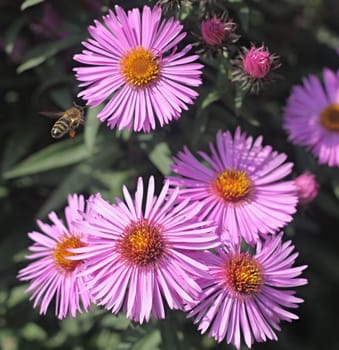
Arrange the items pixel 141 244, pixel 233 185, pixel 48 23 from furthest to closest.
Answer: pixel 48 23 → pixel 233 185 → pixel 141 244

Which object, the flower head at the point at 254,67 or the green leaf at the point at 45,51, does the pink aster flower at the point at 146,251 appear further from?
the green leaf at the point at 45,51

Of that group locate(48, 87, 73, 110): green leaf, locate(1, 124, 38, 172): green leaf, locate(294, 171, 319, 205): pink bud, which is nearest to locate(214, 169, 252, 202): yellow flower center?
locate(294, 171, 319, 205): pink bud

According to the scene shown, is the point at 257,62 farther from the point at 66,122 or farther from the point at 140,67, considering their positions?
the point at 66,122

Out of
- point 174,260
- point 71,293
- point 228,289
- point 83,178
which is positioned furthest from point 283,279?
point 83,178

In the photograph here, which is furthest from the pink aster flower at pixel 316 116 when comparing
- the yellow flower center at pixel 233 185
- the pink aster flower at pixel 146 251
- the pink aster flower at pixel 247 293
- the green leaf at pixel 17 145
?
the green leaf at pixel 17 145

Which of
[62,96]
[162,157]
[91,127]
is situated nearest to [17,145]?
[62,96]

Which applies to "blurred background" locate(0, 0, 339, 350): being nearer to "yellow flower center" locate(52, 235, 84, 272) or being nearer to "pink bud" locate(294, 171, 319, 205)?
"pink bud" locate(294, 171, 319, 205)

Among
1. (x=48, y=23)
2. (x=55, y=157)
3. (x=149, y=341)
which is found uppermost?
(x=48, y=23)
